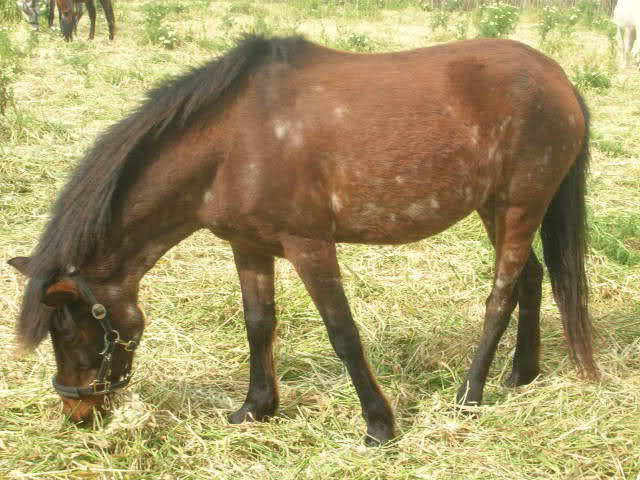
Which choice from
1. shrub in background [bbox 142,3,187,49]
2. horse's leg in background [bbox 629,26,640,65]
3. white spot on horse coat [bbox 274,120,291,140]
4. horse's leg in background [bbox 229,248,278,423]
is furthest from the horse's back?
horse's leg in background [bbox 629,26,640,65]

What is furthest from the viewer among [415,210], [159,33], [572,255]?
[159,33]

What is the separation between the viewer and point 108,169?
9.04 ft

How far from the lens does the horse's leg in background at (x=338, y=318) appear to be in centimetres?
293

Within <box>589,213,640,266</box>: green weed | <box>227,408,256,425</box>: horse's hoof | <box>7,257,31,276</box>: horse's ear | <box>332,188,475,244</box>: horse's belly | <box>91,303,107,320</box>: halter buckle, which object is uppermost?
<box>332,188,475,244</box>: horse's belly

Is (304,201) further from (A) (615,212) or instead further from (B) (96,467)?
(A) (615,212)

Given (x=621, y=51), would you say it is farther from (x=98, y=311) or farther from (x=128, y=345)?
(x=98, y=311)

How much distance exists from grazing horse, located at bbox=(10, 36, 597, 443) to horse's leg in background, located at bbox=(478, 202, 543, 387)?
298 millimetres

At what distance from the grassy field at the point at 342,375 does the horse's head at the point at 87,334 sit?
13 cm

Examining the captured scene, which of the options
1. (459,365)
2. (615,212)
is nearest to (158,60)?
(615,212)

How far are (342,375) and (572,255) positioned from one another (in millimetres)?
1320

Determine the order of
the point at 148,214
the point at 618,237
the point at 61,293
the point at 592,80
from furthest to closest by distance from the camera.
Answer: the point at 592,80
the point at 618,237
the point at 148,214
the point at 61,293

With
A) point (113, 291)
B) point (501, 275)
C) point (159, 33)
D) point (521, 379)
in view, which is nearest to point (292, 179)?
point (113, 291)

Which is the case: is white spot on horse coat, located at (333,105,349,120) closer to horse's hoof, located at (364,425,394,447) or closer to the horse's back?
the horse's back

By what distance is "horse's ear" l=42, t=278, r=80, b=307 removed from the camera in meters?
2.63
